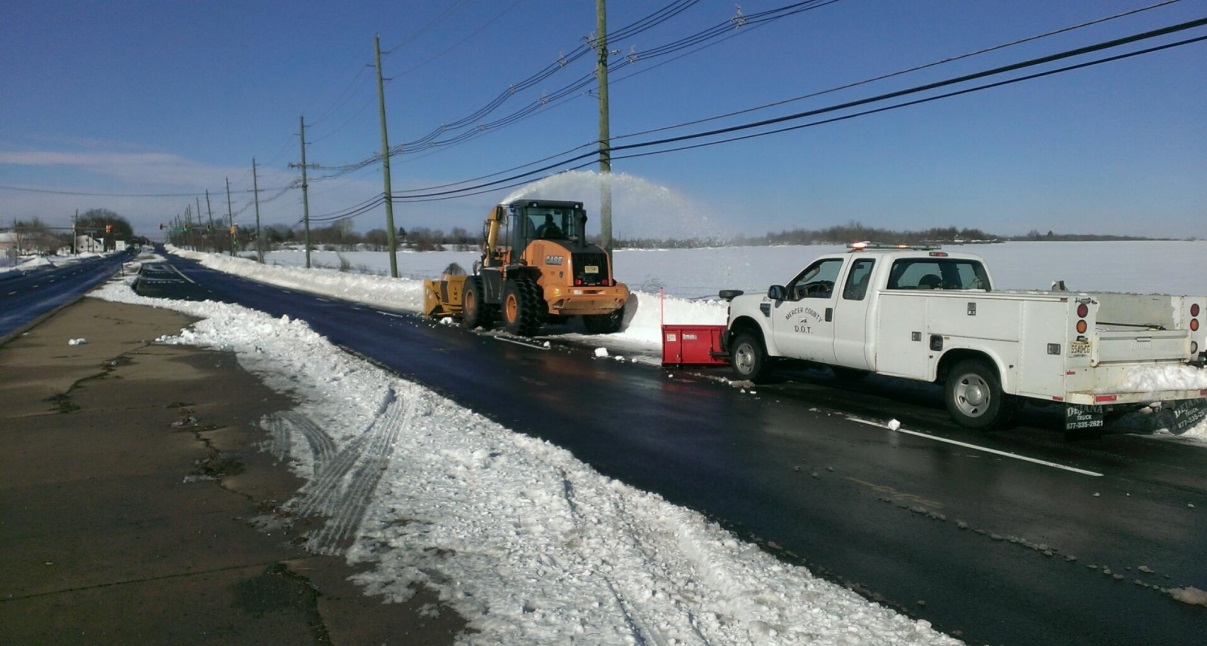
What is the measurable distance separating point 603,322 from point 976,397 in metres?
11.8

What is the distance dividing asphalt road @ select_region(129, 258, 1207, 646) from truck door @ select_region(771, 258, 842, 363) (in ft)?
2.42

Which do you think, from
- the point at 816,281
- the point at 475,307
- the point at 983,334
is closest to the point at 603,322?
the point at 475,307

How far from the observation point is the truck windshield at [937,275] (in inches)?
390

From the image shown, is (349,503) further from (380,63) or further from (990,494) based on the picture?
(380,63)

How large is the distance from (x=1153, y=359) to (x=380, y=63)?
41.7 metres

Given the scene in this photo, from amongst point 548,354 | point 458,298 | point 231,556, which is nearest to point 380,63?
point 458,298

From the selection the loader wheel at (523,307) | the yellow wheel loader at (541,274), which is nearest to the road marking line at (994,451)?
the yellow wheel loader at (541,274)

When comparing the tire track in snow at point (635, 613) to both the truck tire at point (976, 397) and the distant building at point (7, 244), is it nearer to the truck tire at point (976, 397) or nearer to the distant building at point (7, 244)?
the truck tire at point (976, 397)

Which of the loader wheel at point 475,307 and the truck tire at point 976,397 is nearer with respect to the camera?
the truck tire at point 976,397

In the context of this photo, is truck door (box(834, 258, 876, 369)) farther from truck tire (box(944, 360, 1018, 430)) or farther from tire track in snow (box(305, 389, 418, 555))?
tire track in snow (box(305, 389, 418, 555))

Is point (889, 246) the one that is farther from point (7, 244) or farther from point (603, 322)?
point (7, 244)

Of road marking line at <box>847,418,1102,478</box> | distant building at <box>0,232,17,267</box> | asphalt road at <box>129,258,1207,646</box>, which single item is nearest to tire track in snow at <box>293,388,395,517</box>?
asphalt road at <box>129,258,1207,646</box>

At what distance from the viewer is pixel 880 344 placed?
9.66 m

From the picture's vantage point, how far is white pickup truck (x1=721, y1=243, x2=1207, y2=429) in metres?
7.76
